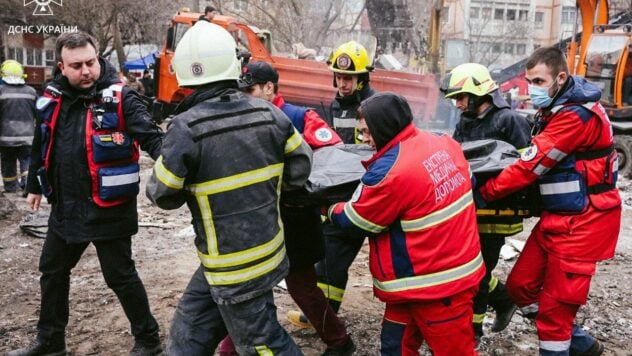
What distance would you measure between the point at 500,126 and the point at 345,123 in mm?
1210

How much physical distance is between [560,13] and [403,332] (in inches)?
2264

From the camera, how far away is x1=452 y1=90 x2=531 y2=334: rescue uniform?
370 centimetres

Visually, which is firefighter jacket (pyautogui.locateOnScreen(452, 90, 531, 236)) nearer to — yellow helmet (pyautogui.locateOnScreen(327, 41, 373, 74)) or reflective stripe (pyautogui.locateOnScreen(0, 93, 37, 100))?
yellow helmet (pyautogui.locateOnScreen(327, 41, 373, 74))

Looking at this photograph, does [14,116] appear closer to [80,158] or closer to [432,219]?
[80,158]

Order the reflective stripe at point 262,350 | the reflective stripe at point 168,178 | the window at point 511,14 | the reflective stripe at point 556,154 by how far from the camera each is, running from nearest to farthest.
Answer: the reflective stripe at point 168,178 < the reflective stripe at point 262,350 < the reflective stripe at point 556,154 < the window at point 511,14

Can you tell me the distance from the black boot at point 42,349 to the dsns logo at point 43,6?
23.1m

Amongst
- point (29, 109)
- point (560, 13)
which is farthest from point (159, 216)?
point (560, 13)

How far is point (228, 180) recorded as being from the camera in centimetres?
248

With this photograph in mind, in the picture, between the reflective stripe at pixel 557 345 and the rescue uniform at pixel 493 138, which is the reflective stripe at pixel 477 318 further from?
the reflective stripe at pixel 557 345

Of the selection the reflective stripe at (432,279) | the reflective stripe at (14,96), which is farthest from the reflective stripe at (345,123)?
the reflective stripe at (14,96)

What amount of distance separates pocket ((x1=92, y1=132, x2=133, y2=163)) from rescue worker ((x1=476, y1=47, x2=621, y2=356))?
6.42 ft

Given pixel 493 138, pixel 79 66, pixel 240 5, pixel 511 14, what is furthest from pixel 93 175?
pixel 511 14

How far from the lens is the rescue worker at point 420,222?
2631 mm

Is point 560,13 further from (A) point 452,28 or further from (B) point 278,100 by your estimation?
(B) point 278,100
